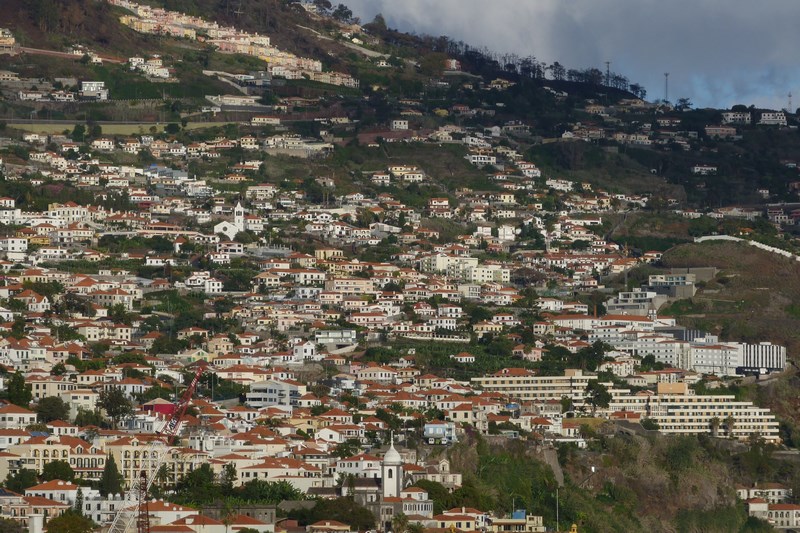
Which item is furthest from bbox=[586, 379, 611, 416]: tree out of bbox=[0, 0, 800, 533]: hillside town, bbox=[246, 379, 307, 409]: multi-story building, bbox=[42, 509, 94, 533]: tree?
bbox=[42, 509, 94, 533]: tree

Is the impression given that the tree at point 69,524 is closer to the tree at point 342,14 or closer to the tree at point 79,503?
the tree at point 79,503

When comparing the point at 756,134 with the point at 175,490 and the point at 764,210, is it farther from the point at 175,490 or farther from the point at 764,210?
the point at 175,490

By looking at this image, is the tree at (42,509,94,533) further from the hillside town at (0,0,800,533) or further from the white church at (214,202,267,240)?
the white church at (214,202,267,240)

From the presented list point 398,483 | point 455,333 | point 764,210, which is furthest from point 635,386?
point 764,210

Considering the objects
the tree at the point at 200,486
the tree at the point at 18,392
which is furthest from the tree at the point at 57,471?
the tree at the point at 18,392

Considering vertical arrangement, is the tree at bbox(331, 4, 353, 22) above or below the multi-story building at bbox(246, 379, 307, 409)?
above

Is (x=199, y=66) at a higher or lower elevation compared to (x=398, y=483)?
higher
